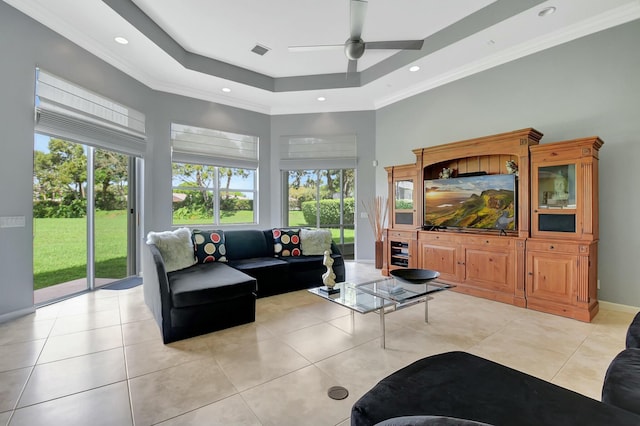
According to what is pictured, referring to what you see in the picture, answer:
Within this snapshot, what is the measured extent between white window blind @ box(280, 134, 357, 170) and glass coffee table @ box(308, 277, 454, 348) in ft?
11.4

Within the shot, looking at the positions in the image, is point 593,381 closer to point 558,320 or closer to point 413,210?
point 558,320

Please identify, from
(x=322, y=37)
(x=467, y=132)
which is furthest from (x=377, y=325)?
(x=322, y=37)

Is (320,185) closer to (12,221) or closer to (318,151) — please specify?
(318,151)

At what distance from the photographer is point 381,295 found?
2.81m

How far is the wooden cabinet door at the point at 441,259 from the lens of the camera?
4.21m

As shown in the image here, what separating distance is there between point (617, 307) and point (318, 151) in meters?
5.19

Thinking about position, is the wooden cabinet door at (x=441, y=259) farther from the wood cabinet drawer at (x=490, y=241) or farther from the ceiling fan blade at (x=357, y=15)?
the ceiling fan blade at (x=357, y=15)

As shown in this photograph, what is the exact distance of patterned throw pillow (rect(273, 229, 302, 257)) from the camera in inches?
182

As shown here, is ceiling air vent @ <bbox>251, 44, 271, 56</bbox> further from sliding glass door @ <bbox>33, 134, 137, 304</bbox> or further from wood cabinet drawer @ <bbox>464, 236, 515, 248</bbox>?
wood cabinet drawer @ <bbox>464, 236, 515, 248</bbox>

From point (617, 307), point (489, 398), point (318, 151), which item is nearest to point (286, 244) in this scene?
point (318, 151)

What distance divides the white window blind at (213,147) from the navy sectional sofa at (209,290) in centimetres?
237

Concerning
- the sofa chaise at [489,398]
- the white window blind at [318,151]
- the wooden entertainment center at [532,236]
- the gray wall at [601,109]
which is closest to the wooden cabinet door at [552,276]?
the wooden entertainment center at [532,236]

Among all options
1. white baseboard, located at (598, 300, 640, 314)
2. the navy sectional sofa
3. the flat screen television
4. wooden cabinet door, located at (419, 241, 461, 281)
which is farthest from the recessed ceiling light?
the navy sectional sofa

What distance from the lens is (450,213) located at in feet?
14.6
